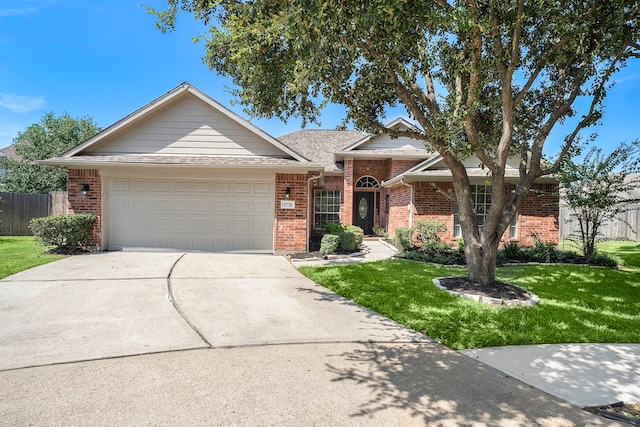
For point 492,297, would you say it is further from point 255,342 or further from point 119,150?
point 119,150

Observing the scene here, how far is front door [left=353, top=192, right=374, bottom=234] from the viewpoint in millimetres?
17250

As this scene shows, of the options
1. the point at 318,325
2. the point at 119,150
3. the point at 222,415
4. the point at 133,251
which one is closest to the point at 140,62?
the point at 119,150

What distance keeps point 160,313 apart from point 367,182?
13.4 meters

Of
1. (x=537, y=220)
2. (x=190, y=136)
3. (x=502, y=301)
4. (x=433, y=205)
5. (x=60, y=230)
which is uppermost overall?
(x=190, y=136)

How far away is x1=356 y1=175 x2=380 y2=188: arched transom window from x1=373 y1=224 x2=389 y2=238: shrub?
2010 mm

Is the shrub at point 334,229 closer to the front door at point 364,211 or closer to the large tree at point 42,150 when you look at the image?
the front door at point 364,211

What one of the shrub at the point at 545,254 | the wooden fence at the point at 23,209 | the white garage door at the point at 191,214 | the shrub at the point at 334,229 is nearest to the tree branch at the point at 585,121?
the shrub at the point at 545,254

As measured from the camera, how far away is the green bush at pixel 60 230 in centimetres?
935

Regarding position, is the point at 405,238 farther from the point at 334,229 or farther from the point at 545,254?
the point at 545,254

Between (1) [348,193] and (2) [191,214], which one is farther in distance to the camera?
(1) [348,193]

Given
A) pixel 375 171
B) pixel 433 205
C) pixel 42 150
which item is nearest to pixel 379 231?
pixel 375 171

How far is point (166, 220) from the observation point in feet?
34.9

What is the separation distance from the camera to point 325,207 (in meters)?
17.0

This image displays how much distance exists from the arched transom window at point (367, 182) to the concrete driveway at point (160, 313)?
982cm
